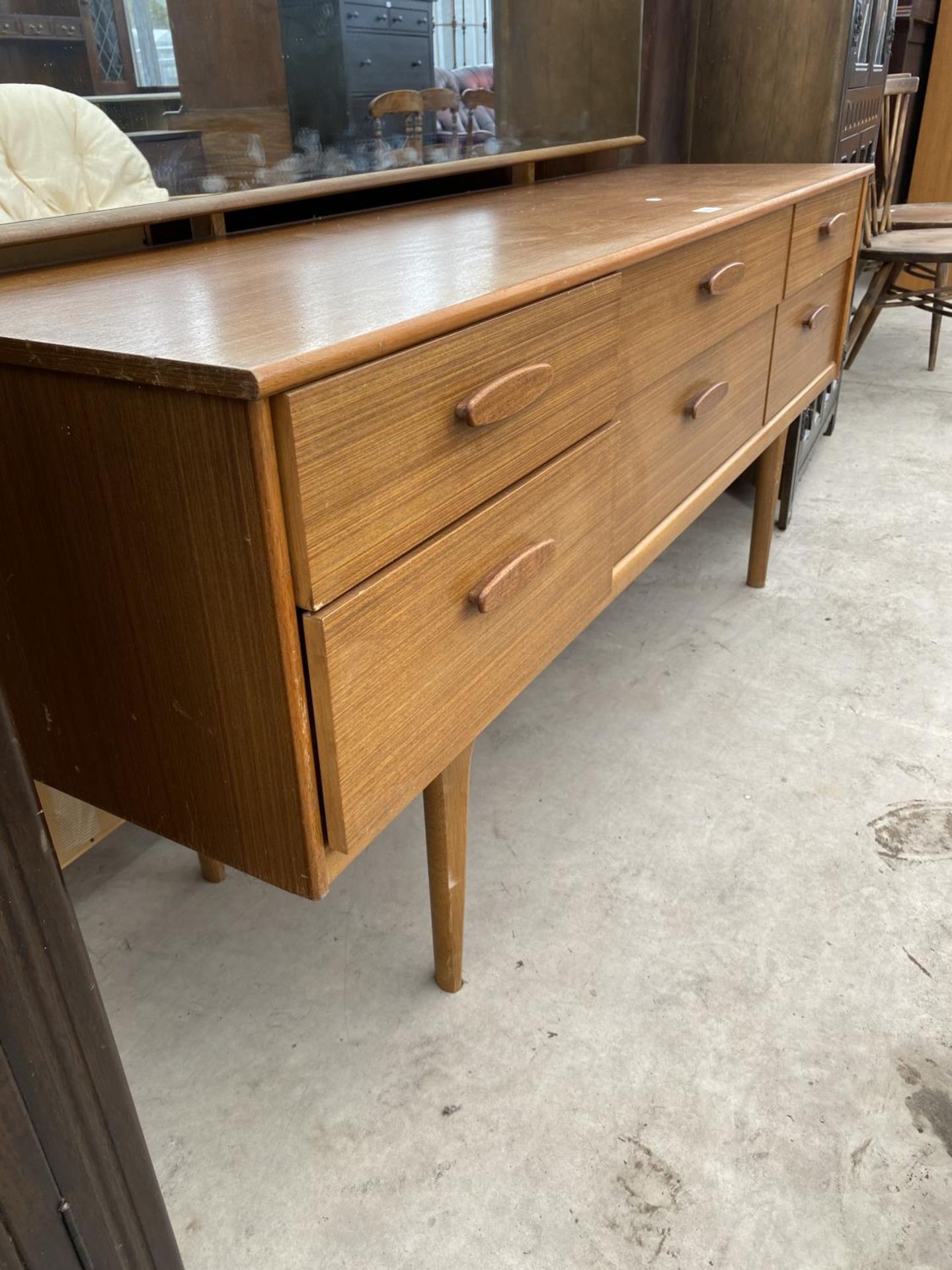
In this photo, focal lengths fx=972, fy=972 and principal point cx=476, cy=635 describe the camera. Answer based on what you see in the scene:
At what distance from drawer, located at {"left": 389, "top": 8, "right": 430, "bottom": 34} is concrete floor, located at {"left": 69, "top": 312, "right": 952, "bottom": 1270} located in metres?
0.96

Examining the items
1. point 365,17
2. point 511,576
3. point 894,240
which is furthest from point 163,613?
point 894,240

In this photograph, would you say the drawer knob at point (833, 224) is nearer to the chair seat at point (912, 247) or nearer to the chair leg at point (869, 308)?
the chair seat at point (912, 247)

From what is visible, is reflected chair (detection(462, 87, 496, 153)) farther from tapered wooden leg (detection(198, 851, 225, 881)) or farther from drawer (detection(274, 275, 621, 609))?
tapered wooden leg (detection(198, 851, 225, 881))

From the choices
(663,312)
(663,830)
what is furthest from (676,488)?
(663,830)

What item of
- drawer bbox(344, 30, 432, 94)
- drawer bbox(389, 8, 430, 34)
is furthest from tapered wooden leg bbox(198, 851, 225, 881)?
drawer bbox(389, 8, 430, 34)

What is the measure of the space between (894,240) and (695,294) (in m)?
2.04

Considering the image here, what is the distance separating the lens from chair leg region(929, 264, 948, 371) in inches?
118

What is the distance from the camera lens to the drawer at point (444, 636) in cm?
68

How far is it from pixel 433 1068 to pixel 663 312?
0.84 metres

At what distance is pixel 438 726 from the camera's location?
81 cm

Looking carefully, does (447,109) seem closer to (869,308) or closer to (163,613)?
(163,613)

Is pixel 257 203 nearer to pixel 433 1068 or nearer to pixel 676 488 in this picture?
pixel 676 488

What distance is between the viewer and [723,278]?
1.20 meters

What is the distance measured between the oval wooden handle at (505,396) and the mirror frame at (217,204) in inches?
19.3
